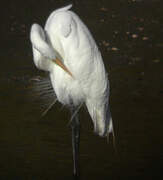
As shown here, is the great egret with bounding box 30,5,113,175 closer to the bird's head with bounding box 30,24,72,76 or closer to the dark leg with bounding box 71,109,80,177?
the bird's head with bounding box 30,24,72,76

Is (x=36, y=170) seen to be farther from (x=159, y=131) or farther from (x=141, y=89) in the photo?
(x=141, y=89)

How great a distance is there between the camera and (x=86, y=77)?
8.76 feet

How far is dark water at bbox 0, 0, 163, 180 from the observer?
308 centimetres

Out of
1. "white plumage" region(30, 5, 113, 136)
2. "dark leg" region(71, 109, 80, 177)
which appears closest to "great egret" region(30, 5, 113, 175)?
"white plumage" region(30, 5, 113, 136)

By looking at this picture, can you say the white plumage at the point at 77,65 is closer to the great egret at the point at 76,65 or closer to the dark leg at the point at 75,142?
the great egret at the point at 76,65

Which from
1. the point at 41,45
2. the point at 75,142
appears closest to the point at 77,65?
the point at 41,45

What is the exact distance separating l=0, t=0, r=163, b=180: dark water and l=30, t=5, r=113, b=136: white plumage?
1.37 feet

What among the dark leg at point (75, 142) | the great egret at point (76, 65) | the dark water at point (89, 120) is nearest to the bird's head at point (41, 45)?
the great egret at point (76, 65)

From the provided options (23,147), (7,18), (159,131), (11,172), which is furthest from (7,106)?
(7,18)

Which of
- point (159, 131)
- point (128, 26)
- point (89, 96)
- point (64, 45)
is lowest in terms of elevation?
point (128, 26)

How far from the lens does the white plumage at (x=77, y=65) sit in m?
2.65

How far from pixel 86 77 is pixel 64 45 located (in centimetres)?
21

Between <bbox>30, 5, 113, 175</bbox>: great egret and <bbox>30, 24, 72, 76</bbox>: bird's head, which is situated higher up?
<bbox>30, 24, 72, 76</bbox>: bird's head

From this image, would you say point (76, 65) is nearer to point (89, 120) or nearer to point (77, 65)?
point (77, 65)
